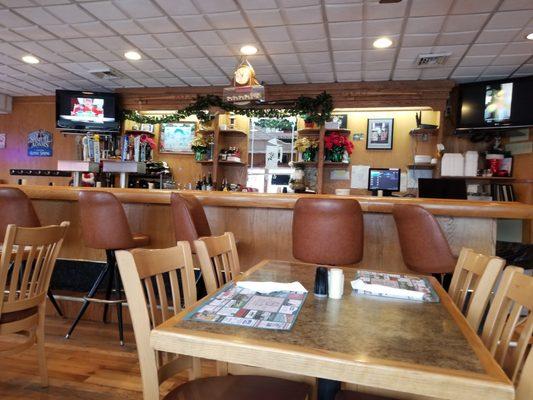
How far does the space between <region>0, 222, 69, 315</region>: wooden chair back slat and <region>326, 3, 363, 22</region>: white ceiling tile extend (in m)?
2.76

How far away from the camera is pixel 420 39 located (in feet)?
12.4

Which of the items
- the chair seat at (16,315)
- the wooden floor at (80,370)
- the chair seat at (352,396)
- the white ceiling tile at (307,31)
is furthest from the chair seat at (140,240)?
the white ceiling tile at (307,31)

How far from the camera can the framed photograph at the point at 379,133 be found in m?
5.57

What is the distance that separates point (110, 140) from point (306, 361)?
20.7 feet

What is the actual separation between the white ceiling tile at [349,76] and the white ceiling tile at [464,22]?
4.69 feet

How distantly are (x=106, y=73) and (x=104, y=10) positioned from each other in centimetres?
202

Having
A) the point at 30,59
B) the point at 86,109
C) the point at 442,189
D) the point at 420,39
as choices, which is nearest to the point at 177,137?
the point at 86,109

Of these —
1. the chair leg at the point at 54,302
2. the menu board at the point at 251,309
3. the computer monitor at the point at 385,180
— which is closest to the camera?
the menu board at the point at 251,309

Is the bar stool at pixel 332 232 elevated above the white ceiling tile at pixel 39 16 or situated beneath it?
situated beneath

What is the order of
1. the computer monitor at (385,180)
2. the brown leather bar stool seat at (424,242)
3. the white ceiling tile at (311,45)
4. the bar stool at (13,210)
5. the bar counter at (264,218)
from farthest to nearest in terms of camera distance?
the computer monitor at (385,180) → the white ceiling tile at (311,45) → the bar stool at (13,210) → the bar counter at (264,218) → the brown leather bar stool seat at (424,242)

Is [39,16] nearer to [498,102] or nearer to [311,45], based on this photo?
[311,45]

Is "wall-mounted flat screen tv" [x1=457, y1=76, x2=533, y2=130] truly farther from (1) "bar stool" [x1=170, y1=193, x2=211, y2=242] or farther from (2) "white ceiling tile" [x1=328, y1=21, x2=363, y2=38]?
(1) "bar stool" [x1=170, y1=193, x2=211, y2=242]

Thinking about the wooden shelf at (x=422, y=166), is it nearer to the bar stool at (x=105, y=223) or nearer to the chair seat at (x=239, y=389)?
the bar stool at (x=105, y=223)

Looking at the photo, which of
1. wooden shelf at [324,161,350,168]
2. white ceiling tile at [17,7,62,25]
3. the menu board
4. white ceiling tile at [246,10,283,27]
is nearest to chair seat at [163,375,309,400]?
the menu board
